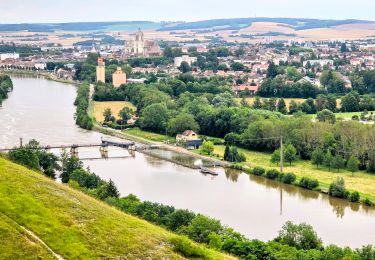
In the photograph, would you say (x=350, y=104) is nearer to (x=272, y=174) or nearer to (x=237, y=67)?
(x=272, y=174)

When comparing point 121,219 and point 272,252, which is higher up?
point 121,219

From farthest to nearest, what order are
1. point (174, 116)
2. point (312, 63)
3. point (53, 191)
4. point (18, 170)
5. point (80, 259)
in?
point (312, 63), point (174, 116), point (18, 170), point (53, 191), point (80, 259)

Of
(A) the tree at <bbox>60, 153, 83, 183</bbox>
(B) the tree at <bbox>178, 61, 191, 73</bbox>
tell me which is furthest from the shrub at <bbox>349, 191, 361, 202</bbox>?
(B) the tree at <bbox>178, 61, 191, 73</bbox>

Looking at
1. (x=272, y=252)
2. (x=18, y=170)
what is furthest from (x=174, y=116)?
(x=18, y=170)

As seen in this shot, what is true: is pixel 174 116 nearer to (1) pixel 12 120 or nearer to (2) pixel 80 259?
(1) pixel 12 120

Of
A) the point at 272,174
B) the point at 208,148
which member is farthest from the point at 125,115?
the point at 272,174

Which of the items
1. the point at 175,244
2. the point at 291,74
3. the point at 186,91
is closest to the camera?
the point at 175,244

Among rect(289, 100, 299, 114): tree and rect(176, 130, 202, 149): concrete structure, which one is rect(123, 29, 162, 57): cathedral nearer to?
rect(289, 100, 299, 114): tree

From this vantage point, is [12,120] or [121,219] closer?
[121,219]
